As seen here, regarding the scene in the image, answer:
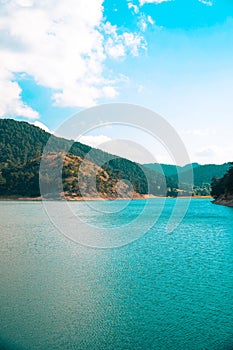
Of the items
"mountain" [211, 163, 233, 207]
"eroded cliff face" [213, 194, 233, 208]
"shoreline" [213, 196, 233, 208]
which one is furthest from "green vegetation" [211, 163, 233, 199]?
"shoreline" [213, 196, 233, 208]

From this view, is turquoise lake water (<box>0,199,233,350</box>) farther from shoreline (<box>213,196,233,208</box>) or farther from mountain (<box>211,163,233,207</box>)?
shoreline (<box>213,196,233,208</box>)

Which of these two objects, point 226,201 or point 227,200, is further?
point 226,201

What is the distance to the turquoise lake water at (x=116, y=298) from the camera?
17062 millimetres

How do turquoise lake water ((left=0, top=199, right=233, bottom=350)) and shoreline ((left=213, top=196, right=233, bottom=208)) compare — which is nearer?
turquoise lake water ((left=0, top=199, right=233, bottom=350))

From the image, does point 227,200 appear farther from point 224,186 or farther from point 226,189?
point 224,186

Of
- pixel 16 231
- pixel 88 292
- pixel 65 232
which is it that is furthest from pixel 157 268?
pixel 16 231

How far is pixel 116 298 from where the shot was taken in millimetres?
23500

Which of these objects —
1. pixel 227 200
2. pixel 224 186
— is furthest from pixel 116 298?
pixel 224 186

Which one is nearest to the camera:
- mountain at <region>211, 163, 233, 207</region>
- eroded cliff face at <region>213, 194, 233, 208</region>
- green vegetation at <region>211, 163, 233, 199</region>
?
green vegetation at <region>211, 163, 233, 199</region>

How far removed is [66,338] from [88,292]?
7.67 meters

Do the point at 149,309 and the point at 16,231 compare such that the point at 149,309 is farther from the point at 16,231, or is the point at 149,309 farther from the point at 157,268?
the point at 16,231

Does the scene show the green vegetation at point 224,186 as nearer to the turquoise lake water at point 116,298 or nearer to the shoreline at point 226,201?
the shoreline at point 226,201

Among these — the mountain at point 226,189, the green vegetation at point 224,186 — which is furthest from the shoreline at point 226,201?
the green vegetation at point 224,186

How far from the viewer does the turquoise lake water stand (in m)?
17.1
